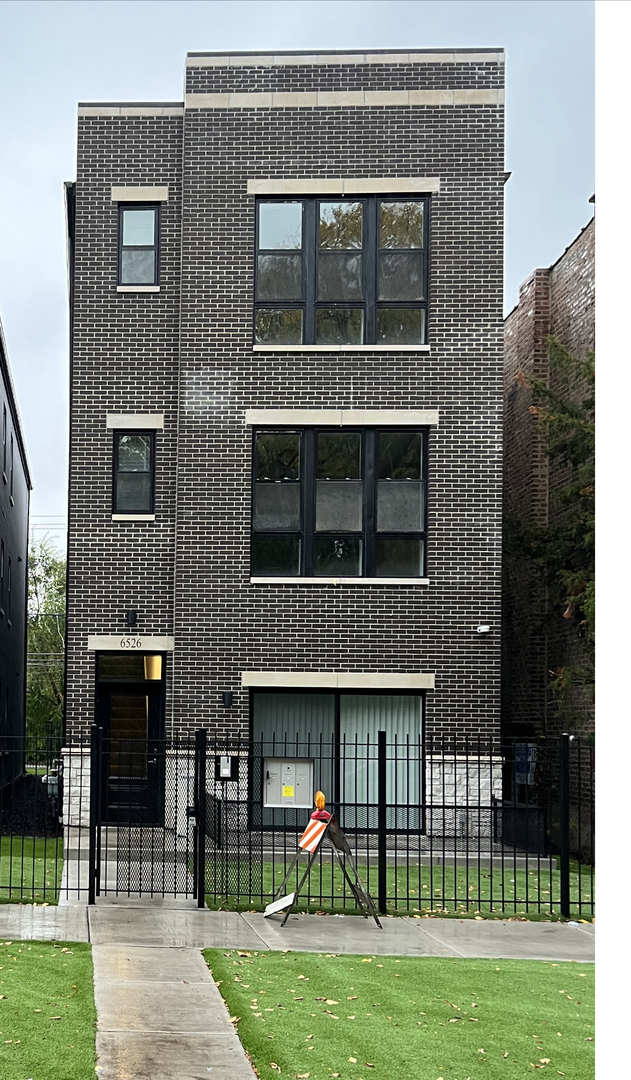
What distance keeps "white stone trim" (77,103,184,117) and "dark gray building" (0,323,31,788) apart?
11030 mm

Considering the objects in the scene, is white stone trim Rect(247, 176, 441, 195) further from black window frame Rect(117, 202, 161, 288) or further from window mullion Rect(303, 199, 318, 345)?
black window frame Rect(117, 202, 161, 288)

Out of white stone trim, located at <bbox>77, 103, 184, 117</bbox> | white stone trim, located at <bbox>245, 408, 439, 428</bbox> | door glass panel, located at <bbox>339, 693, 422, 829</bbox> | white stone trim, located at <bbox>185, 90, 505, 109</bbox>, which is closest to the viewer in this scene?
door glass panel, located at <bbox>339, 693, 422, 829</bbox>

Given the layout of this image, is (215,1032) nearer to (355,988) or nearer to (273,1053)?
(273,1053)

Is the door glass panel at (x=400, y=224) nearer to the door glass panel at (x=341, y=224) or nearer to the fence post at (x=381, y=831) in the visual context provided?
the door glass panel at (x=341, y=224)

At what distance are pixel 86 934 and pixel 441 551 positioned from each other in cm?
1006

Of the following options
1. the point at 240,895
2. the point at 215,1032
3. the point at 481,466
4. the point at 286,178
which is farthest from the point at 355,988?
the point at 286,178

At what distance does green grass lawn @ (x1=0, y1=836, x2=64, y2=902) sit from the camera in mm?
13672

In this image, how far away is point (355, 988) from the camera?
9633mm

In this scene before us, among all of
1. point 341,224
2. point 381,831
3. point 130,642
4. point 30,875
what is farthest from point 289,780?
point 341,224

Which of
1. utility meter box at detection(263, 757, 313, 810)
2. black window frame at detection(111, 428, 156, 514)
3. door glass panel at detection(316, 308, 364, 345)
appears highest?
door glass panel at detection(316, 308, 364, 345)

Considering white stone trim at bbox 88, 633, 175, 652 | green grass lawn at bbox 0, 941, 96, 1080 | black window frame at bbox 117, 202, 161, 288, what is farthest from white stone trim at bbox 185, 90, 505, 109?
green grass lawn at bbox 0, 941, 96, 1080

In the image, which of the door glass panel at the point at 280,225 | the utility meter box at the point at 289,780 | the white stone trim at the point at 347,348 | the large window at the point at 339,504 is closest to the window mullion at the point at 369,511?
the large window at the point at 339,504

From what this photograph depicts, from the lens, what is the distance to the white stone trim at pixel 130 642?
2025cm

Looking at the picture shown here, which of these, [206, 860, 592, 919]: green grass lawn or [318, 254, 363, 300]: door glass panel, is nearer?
[206, 860, 592, 919]: green grass lawn
